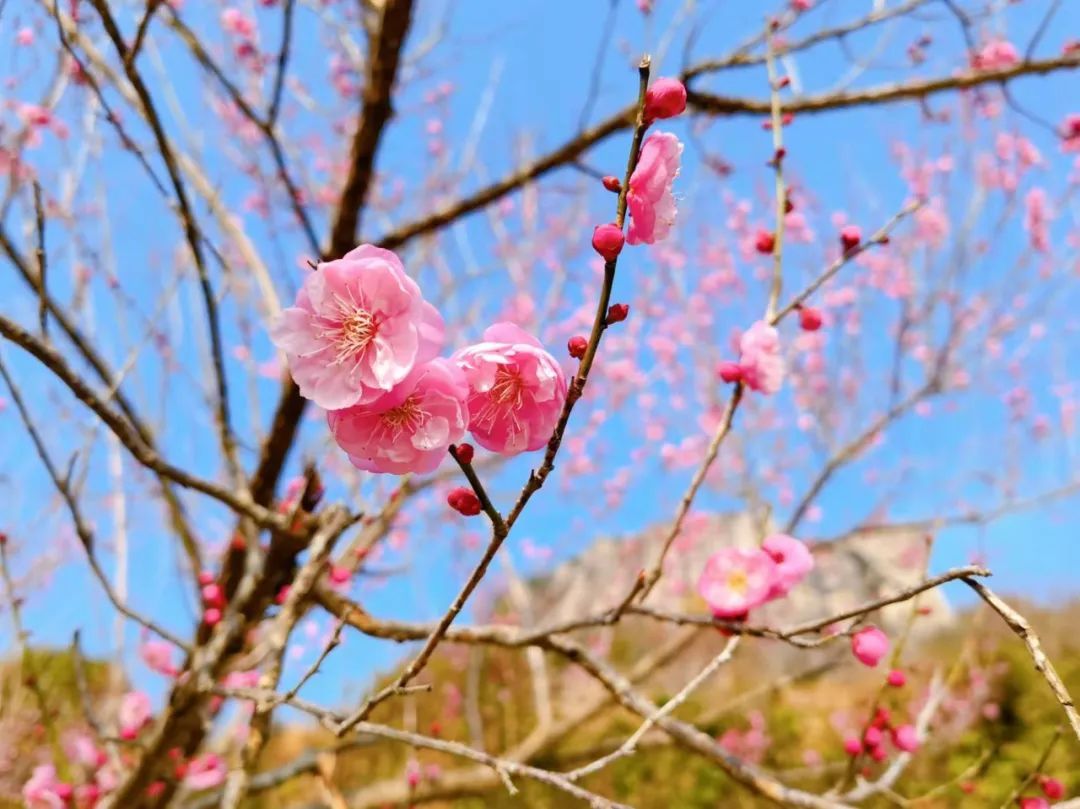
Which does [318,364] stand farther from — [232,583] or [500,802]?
[500,802]

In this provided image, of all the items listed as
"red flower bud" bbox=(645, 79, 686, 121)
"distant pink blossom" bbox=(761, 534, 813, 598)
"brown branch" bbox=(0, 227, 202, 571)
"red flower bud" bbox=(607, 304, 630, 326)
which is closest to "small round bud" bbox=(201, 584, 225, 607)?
"brown branch" bbox=(0, 227, 202, 571)

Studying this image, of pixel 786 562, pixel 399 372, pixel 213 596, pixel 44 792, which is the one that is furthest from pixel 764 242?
pixel 44 792

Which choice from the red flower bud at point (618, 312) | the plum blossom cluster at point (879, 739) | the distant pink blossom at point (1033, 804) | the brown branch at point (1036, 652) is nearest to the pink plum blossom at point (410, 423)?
the red flower bud at point (618, 312)

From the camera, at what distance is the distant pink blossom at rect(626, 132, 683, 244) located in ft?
2.70

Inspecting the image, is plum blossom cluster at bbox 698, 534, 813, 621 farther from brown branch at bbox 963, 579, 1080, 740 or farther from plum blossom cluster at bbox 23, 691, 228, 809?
plum blossom cluster at bbox 23, 691, 228, 809

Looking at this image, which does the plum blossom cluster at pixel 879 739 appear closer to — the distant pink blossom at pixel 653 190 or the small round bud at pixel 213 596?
the distant pink blossom at pixel 653 190

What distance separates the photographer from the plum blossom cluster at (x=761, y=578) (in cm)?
145

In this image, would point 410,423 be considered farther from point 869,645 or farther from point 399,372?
point 869,645

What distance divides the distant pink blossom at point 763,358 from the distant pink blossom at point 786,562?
312 millimetres

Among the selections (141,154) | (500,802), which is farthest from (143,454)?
(500,802)

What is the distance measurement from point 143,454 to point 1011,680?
8437mm

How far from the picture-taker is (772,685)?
3072mm

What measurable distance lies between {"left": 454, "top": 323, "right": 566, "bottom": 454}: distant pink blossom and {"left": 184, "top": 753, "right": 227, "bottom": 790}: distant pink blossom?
2.21 metres

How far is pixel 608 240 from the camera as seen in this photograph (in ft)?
2.40
